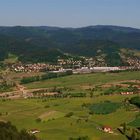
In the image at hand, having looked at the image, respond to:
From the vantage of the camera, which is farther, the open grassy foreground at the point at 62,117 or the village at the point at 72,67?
the village at the point at 72,67

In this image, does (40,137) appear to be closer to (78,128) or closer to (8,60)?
(78,128)

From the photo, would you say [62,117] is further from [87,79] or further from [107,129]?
[87,79]

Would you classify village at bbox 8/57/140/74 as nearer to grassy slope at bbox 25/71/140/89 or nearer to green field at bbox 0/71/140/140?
grassy slope at bbox 25/71/140/89

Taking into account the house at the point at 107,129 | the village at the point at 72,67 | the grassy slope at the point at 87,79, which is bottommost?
the house at the point at 107,129

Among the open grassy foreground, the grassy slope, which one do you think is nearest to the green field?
the open grassy foreground

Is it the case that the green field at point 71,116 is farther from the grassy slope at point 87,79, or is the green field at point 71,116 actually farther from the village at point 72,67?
the village at point 72,67

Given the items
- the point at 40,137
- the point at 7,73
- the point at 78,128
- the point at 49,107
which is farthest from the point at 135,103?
the point at 7,73

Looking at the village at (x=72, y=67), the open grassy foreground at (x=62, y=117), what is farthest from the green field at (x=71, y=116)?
the village at (x=72, y=67)

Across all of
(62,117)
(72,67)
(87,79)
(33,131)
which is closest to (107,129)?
(33,131)
